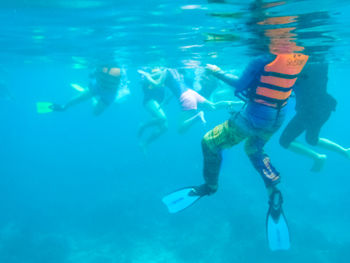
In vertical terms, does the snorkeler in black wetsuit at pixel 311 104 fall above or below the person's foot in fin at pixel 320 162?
above

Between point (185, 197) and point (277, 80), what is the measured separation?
125 inches

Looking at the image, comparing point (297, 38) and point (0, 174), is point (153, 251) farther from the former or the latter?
point (0, 174)

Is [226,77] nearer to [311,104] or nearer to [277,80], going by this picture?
[277,80]

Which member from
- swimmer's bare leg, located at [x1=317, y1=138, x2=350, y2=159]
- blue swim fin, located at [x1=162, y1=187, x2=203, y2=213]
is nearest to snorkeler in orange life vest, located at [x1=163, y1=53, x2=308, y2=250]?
blue swim fin, located at [x1=162, y1=187, x2=203, y2=213]

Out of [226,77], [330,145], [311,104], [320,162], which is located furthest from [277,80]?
[320,162]

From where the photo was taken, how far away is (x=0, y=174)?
1088 inches

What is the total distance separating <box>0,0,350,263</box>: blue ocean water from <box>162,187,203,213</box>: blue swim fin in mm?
1117

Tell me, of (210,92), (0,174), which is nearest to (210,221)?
(210,92)

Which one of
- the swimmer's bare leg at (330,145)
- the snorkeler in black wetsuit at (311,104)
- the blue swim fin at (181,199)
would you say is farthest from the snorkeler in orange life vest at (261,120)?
the swimmer's bare leg at (330,145)

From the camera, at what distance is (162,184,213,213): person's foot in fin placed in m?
5.61

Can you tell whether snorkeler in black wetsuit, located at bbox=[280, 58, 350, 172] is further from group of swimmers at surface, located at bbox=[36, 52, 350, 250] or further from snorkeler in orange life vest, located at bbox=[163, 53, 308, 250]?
snorkeler in orange life vest, located at bbox=[163, 53, 308, 250]

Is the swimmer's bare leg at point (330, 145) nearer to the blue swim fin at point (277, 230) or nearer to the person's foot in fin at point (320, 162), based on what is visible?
the person's foot in fin at point (320, 162)

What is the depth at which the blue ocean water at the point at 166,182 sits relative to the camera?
770 cm

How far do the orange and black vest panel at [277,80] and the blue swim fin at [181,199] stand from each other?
249 cm
